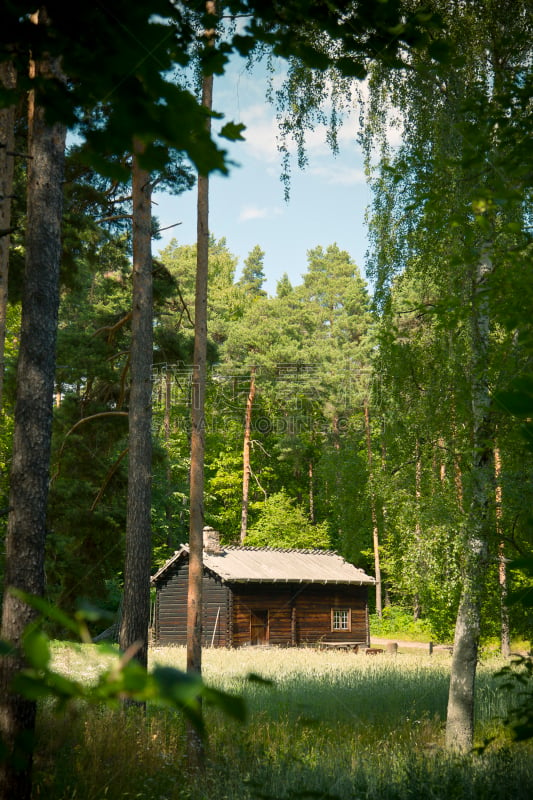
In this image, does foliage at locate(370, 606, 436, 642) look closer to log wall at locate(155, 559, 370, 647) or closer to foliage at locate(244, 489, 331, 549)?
foliage at locate(244, 489, 331, 549)

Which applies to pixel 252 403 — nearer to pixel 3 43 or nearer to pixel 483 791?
pixel 483 791

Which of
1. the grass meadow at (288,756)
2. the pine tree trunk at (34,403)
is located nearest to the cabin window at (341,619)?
the grass meadow at (288,756)

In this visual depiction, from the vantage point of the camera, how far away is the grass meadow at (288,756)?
252 inches

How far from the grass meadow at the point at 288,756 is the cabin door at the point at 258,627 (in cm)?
1552

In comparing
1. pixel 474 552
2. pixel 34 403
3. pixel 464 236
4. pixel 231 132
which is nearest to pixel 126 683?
pixel 231 132

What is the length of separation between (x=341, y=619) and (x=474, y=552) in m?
23.2

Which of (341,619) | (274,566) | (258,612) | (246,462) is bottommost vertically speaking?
(341,619)

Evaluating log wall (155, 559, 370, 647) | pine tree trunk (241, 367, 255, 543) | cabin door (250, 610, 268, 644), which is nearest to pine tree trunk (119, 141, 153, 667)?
log wall (155, 559, 370, 647)

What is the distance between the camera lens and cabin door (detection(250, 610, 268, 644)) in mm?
28891

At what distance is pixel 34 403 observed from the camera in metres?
7.01

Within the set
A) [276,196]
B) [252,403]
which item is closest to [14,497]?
[276,196]

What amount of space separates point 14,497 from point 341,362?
33668mm

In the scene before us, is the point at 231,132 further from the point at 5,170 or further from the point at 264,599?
the point at 264,599

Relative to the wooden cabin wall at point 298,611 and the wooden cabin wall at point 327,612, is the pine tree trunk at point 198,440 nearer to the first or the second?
the wooden cabin wall at point 298,611
